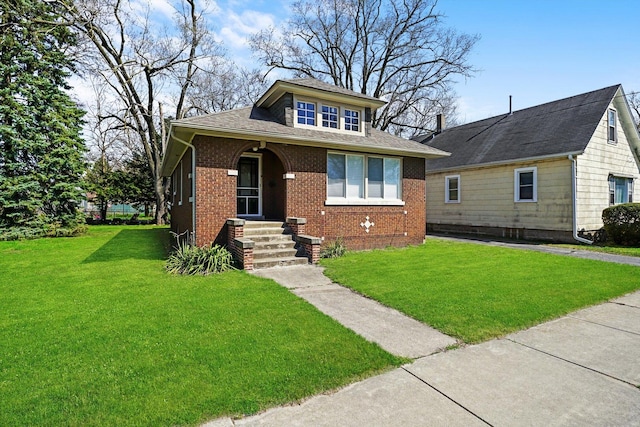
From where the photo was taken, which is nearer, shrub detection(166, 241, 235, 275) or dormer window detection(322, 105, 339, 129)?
shrub detection(166, 241, 235, 275)

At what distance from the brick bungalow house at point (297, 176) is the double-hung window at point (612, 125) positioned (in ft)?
27.6

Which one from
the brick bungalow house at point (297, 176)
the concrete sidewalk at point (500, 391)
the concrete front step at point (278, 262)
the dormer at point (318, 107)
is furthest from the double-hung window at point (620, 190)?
the concrete front step at point (278, 262)

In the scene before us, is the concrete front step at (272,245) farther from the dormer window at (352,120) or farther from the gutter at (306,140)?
the dormer window at (352,120)

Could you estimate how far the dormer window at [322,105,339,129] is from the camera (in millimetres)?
10978

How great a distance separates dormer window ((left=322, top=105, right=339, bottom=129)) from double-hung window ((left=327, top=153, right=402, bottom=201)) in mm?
1135

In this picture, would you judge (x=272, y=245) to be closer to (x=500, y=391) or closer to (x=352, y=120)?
(x=352, y=120)

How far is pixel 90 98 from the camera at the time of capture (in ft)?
80.5

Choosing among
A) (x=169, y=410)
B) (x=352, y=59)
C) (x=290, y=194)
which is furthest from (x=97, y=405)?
(x=352, y=59)

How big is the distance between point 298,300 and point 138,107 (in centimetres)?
2264

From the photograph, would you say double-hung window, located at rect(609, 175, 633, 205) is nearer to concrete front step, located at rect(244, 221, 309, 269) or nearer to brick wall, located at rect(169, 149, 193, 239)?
concrete front step, located at rect(244, 221, 309, 269)

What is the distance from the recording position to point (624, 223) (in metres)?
12.1

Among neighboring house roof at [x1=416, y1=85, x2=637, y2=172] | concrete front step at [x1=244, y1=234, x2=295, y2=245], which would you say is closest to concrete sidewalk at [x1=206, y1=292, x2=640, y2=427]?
concrete front step at [x1=244, y1=234, x2=295, y2=245]

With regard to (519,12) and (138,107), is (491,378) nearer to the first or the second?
(519,12)

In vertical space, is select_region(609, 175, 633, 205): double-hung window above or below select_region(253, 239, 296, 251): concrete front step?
above
